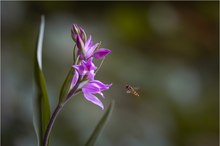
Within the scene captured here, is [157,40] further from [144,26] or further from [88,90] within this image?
[88,90]

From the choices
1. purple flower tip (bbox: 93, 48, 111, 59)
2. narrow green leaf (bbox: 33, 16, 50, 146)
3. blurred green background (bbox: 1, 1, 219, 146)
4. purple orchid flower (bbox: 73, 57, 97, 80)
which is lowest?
blurred green background (bbox: 1, 1, 219, 146)

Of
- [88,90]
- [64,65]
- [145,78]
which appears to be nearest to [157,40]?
[145,78]

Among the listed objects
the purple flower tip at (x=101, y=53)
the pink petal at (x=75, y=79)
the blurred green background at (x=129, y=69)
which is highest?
the purple flower tip at (x=101, y=53)

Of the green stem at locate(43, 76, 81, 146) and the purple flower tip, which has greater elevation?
the purple flower tip

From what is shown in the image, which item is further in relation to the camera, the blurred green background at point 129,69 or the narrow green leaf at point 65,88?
the blurred green background at point 129,69

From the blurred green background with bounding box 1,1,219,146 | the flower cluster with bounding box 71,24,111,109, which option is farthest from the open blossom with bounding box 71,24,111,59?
the blurred green background with bounding box 1,1,219,146

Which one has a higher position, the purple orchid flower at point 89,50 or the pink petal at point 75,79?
the purple orchid flower at point 89,50

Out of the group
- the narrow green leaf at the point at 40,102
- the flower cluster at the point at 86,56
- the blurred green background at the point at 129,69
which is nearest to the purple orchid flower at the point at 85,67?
the flower cluster at the point at 86,56

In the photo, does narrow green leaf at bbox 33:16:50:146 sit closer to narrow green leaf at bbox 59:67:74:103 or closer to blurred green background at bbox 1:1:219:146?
narrow green leaf at bbox 59:67:74:103

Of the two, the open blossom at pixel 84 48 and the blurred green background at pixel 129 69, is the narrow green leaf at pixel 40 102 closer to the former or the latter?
the open blossom at pixel 84 48
